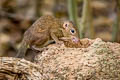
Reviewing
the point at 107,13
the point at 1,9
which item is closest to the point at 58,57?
the point at 1,9

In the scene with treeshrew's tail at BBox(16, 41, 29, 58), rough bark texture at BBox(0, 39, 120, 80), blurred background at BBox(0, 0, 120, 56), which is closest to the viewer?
rough bark texture at BBox(0, 39, 120, 80)

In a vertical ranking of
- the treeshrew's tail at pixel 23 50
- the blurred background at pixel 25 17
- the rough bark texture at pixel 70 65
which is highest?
the blurred background at pixel 25 17

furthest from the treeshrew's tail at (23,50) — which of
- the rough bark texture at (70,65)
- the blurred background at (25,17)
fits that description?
the blurred background at (25,17)

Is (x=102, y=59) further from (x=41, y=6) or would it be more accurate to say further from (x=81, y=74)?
(x=41, y=6)

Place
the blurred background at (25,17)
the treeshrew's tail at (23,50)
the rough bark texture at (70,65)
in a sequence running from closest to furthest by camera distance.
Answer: the rough bark texture at (70,65) → the treeshrew's tail at (23,50) → the blurred background at (25,17)

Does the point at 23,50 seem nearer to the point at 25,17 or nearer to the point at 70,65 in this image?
the point at 70,65

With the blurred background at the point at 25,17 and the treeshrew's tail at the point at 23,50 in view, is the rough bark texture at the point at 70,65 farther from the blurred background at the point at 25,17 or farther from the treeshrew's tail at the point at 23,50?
the blurred background at the point at 25,17

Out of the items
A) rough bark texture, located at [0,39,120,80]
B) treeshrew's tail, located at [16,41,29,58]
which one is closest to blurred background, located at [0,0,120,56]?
treeshrew's tail, located at [16,41,29,58]

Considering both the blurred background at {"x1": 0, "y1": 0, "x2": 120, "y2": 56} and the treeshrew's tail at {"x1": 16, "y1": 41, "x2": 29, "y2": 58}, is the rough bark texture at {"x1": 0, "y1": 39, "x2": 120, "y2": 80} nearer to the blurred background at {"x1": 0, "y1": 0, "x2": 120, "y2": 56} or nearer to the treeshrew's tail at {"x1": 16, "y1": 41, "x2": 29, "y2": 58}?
the treeshrew's tail at {"x1": 16, "y1": 41, "x2": 29, "y2": 58}

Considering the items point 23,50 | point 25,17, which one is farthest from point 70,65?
point 25,17

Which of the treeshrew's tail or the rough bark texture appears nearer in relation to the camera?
the rough bark texture
